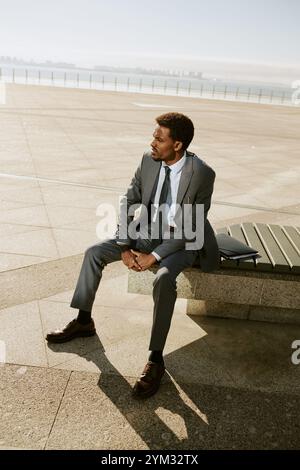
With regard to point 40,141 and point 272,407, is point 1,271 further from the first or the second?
point 40,141

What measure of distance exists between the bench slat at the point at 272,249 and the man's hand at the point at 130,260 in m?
1.24

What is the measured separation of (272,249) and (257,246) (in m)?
0.15

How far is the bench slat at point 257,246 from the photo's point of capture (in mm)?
4008

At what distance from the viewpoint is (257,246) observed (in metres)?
4.32

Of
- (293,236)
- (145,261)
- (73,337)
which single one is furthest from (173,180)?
(73,337)

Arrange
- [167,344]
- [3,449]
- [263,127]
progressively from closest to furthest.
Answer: [3,449], [167,344], [263,127]

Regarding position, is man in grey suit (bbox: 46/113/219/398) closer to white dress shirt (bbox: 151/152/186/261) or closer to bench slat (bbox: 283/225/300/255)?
white dress shirt (bbox: 151/152/186/261)

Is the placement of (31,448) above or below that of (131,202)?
below

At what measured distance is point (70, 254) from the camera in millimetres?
5531

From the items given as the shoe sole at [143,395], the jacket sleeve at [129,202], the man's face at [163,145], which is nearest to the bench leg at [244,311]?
the jacket sleeve at [129,202]

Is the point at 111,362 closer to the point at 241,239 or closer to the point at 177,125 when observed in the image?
the point at 241,239

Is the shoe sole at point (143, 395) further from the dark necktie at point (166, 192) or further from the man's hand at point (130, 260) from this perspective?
the dark necktie at point (166, 192)

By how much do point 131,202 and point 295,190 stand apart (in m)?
6.29

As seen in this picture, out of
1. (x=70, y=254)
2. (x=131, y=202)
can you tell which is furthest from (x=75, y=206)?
(x=131, y=202)
